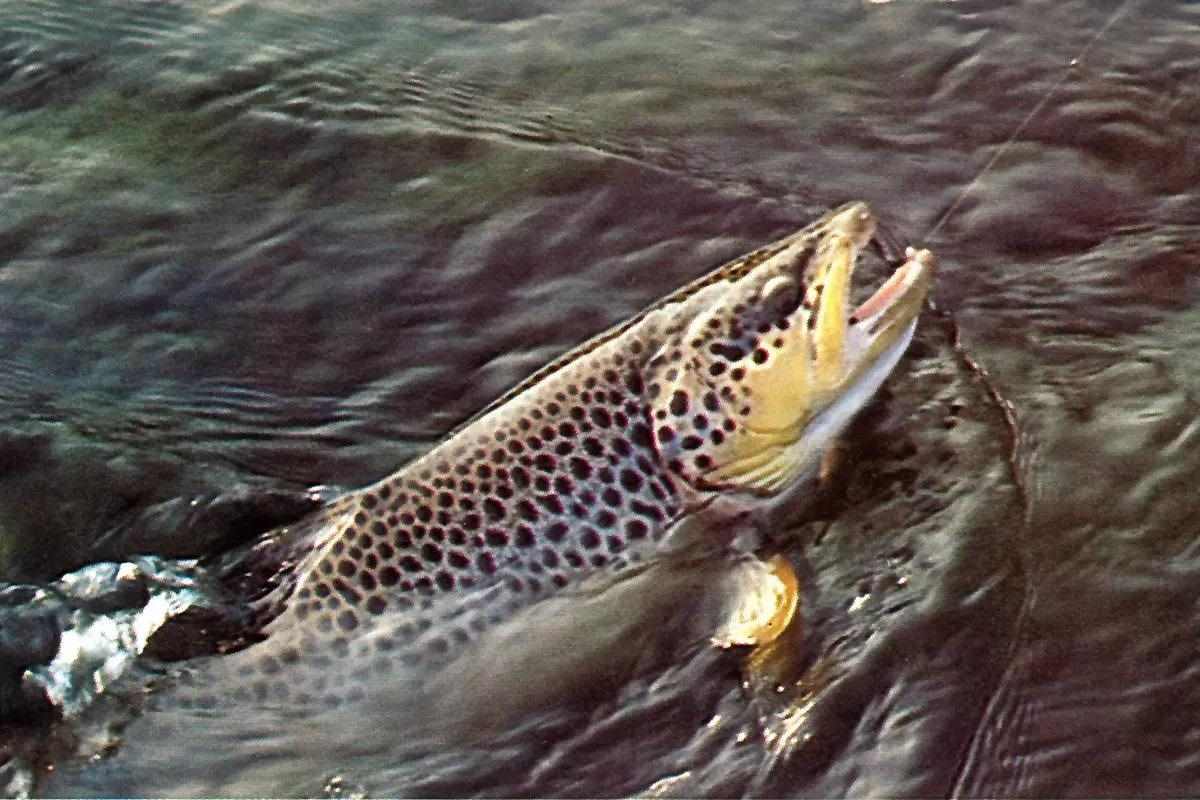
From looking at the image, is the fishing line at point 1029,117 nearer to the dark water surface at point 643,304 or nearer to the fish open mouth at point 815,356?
the dark water surface at point 643,304

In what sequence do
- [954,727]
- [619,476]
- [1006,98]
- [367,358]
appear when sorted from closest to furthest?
[954,727]
[619,476]
[367,358]
[1006,98]

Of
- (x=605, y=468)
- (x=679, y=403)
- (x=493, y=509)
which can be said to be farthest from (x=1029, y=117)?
(x=493, y=509)

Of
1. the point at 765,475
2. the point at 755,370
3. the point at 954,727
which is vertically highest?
the point at 755,370

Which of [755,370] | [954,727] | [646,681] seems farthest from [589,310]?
[954,727]

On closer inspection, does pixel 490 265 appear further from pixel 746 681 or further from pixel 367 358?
pixel 746 681

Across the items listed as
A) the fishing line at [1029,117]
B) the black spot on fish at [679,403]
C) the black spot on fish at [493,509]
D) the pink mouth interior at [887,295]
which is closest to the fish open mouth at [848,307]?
the pink mouth interior at [887,295]

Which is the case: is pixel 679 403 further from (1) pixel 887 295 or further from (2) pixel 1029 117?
(2) pixel 1029 117
